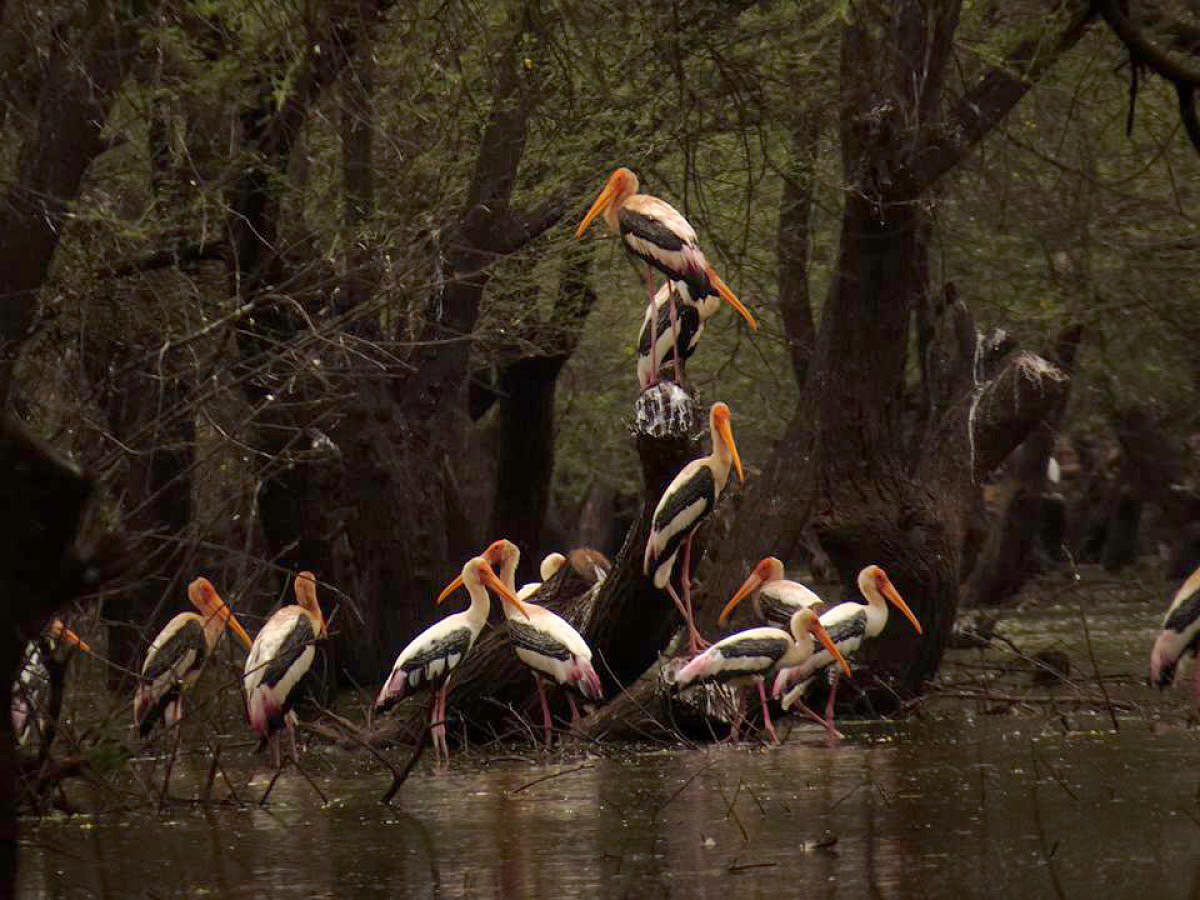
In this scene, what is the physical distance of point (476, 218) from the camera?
51.3 ft

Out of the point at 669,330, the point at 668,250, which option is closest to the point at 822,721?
the point at 669,330

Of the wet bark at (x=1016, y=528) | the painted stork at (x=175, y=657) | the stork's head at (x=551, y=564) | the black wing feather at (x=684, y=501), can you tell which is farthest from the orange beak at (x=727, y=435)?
the wet bark at (x=1016, y=528)

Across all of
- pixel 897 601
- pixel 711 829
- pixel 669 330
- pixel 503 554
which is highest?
pixel 669 330

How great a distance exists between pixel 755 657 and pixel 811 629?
53cm

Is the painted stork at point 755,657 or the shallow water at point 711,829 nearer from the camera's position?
the shallow water at point 711,829

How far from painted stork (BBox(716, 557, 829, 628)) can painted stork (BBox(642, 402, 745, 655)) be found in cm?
75

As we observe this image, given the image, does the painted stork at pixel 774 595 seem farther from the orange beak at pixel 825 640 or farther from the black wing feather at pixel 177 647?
the black wing feather at pixel 177 647

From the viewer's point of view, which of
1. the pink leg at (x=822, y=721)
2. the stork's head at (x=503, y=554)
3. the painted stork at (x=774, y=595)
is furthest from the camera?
the stork's head at (x=503, y=554)

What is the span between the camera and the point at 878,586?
12.9m

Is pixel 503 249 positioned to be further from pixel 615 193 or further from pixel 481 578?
pixel 481 578

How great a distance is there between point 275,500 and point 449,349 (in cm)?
202

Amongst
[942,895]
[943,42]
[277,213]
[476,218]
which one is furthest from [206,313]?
[942,895]

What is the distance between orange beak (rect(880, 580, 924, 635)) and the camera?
1297 cm

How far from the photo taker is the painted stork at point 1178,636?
10.9m
